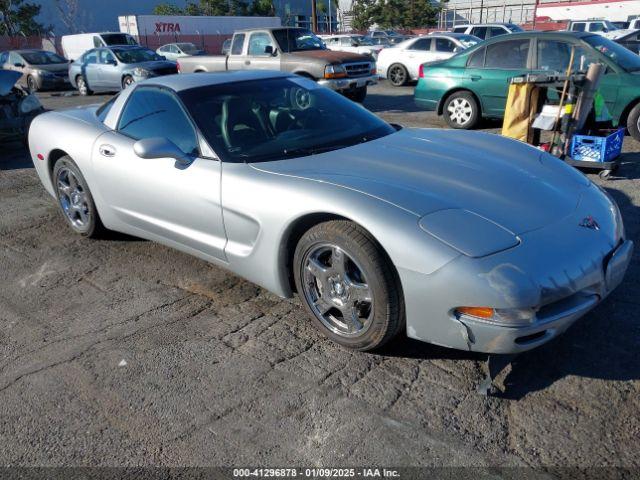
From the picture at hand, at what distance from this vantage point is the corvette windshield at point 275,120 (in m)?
3.53

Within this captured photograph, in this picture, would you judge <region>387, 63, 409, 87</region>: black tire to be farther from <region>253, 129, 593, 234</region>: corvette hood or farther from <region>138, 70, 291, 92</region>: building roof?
<region>253, 129, 593, 234</region>: corvette hood

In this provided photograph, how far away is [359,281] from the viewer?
9.43 feet

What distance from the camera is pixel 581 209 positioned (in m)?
2.92

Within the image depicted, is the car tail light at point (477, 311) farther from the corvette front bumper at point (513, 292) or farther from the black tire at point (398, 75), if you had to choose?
the black tire at point (398, 75)

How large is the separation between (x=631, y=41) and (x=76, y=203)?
18.9 metres

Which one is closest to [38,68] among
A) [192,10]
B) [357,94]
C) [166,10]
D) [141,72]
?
[141,72]

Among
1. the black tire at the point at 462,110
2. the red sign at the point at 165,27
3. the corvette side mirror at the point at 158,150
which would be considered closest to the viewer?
the corvette side mirror at the point at 158,150

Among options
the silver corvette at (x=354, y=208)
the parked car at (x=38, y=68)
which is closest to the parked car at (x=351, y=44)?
the parked car at (x=38, y=68)

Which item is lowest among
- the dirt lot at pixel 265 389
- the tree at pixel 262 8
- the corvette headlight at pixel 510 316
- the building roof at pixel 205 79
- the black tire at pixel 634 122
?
the dirt lot at pixel 265 389

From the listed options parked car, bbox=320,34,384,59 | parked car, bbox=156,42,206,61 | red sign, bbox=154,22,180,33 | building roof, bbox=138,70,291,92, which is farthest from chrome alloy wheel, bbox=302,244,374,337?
red sign, bbox=154,22,180,33

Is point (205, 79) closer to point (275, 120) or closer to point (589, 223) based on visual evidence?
point (275, 120)

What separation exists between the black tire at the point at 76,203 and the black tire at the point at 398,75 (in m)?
11.8

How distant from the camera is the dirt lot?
7.64 ft

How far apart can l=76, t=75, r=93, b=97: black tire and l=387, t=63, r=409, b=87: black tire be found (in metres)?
9.03
